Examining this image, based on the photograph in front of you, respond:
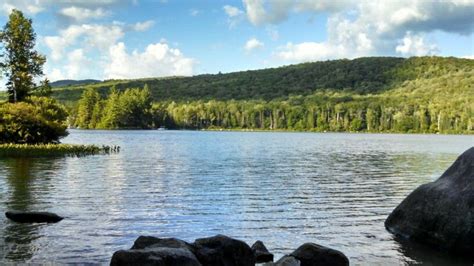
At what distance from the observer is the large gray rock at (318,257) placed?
1579 cm

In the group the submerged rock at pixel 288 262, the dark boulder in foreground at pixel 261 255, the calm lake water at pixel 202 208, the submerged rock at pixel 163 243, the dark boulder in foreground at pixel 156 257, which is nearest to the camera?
the dark boulder in foreground at pixel 156 257

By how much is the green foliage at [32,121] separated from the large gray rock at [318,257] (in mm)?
60466

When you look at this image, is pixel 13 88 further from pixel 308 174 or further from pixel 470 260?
pixel 470 260

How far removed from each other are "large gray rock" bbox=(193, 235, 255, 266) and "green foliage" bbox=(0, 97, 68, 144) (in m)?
59.3

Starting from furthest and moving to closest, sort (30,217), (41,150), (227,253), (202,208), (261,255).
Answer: (41,150)
(202,208)
(30,217)
(261,255)
(227,253)

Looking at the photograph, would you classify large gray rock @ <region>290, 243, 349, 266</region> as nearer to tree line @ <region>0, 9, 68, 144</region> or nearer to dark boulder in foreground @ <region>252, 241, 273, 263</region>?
dark boulder in foreground @ <region>252, 241, 273, 263</region>

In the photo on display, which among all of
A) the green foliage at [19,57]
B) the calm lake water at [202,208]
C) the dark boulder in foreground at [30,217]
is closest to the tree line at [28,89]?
the green foliage at [19,57]

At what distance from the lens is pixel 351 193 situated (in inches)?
1364

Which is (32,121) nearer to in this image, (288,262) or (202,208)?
(202,208)

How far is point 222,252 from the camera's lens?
15352 mm

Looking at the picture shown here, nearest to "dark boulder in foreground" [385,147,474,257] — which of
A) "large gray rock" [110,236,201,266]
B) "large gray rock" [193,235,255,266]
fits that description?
"large gray rock" [193,235,255,266]

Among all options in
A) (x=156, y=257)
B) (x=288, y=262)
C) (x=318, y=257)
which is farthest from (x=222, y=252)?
(x=318, y=257)

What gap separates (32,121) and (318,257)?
62.2 m

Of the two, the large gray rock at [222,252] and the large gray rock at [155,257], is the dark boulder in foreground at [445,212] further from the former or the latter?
the large gray rock at [155,257]
